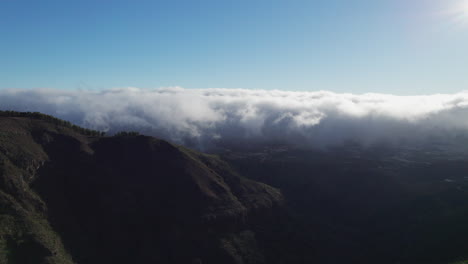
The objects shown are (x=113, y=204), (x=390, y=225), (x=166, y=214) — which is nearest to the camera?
(x=113, y=204)

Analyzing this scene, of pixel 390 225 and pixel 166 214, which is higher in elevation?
pixel 166 214

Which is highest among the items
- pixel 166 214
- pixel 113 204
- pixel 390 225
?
pixel 113 204

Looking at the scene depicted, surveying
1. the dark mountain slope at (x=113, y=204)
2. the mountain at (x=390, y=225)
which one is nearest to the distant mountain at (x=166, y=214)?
the dark mountain slope at (x=113, y=204)

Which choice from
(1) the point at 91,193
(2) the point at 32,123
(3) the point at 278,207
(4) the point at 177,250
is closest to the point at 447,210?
(3) the point at 278,207

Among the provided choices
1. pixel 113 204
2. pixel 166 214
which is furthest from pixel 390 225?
pixel 113 204

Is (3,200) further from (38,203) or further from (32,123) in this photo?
(32,123)

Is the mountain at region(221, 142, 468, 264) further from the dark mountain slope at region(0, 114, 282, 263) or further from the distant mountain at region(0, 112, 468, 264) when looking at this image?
the dark mountain slope at region(0, 114, 282, 263)

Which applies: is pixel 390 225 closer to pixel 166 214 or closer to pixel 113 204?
pixel 166 214

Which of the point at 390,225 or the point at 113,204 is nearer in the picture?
the point at 113,204

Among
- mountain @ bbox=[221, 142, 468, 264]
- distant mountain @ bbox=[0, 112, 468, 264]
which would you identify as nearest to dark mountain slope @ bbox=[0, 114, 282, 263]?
distant mountain @ bbox=[0, 112, 468, 264]
